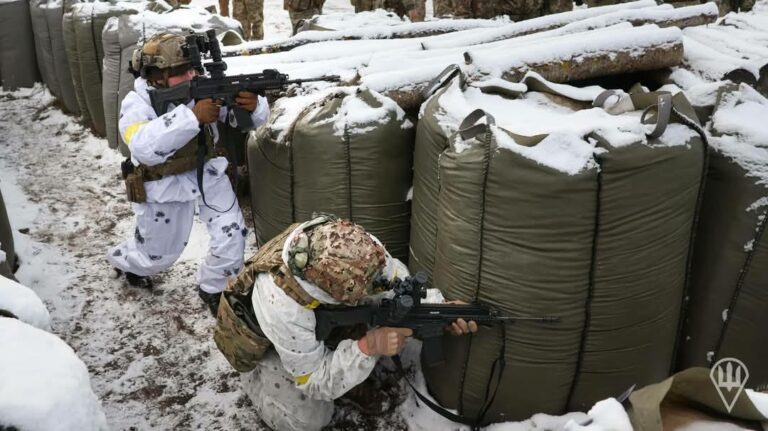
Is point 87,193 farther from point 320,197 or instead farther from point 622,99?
point 622,99

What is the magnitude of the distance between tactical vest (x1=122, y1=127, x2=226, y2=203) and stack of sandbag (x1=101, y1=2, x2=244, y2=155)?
1.56 meters

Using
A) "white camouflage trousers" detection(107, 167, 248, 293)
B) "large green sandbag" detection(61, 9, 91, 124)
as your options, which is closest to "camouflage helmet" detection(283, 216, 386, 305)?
"white camouflage trousers" detection(107, 167, 248, 293)

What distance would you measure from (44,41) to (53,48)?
1.34ft

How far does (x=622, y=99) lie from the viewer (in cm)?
235

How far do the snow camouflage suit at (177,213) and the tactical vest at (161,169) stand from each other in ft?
0.08

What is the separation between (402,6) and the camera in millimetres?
7590

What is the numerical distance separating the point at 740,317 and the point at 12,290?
249 centimetres

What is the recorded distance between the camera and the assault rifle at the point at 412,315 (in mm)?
2133

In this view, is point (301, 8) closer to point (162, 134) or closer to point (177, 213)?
point (177, 213)

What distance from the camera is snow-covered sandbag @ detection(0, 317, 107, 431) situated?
3.86 feet

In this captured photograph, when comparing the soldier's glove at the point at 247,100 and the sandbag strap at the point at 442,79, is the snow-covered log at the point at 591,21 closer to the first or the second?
the sandbag strap at the point at 442,79

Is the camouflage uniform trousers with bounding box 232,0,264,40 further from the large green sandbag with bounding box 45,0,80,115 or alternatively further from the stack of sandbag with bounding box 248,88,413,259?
the stack of sandbag with bounding box 248,88,413,259

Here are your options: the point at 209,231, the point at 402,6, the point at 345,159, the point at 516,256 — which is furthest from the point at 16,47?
the point at 516,256

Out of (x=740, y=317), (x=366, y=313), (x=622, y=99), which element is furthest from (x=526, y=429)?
(x=622, y=99)
